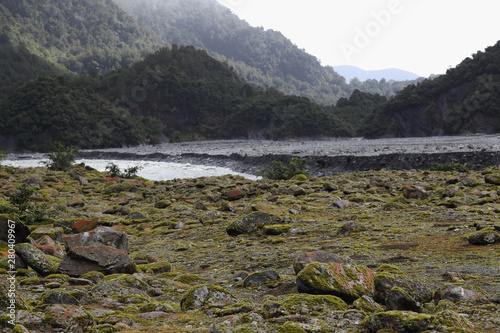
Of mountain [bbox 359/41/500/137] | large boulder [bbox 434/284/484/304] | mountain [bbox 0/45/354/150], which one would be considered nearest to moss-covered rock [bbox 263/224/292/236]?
large boulder [bbox 434/284/484/304]

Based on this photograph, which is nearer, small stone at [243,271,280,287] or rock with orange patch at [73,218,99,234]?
small stone at [243,271,280,287]

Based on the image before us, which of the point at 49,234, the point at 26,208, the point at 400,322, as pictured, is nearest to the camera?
the point at 400,322

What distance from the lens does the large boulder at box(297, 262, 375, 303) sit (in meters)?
4.14

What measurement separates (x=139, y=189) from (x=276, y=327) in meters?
14.8

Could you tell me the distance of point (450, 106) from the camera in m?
82.1

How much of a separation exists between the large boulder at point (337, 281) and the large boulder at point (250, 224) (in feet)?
13.5

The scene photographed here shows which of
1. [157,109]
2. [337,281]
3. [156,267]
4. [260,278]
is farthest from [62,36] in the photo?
[337,281]

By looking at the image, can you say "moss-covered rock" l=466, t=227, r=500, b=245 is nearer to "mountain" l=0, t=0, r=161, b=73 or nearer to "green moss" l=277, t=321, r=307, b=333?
"green moss" l=277, t=321, r=307, b=333

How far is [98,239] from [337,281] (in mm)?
4025

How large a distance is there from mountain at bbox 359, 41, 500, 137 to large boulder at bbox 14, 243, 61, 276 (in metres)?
79.5

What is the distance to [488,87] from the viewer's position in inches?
2933

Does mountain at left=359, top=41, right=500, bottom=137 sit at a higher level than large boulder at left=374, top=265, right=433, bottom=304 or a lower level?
higher

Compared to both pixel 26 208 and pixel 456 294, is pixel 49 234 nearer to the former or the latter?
pixel 26 208

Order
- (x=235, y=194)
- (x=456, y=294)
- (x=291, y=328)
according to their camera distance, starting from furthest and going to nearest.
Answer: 1. (x=235, y=194)
2. (x=456, y=294)
3. (x=291, y=328)
